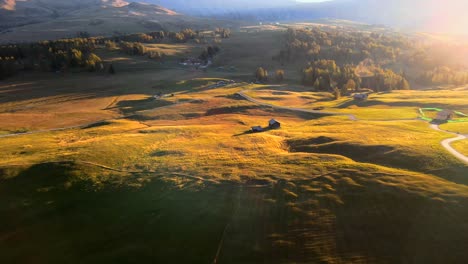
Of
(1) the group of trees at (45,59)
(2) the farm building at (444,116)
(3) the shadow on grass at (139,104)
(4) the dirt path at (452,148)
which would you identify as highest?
→ (1) the group of trees at (45,59)

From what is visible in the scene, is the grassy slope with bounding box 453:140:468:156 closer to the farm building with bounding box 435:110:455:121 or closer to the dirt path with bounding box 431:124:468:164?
the dirt path with bounding box 431:124:468:164

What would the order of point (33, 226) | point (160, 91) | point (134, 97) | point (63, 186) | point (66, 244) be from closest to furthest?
point (66, 244)
point (33, 226)
point (63, 186)
point (134, 97)
point (160, 91)

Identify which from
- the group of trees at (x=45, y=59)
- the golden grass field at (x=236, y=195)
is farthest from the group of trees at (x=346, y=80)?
the group of trees at (x=45, y=59)

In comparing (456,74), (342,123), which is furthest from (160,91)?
(456,74)

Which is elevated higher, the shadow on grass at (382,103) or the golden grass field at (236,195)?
the shadow on grass at (382,103)

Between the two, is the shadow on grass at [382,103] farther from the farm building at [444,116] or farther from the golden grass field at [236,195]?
the golden grass field at [236,195]

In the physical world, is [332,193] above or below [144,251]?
above

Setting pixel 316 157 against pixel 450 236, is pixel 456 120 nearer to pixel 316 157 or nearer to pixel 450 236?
pixel 316 157

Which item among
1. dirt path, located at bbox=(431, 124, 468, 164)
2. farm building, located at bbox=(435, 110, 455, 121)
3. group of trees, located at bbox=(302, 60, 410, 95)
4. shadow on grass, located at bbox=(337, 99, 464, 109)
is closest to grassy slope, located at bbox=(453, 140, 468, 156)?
dirt path, located at bbox=(431, 124, 468, 164)

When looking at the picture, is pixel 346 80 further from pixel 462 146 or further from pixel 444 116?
pixel 462 146
